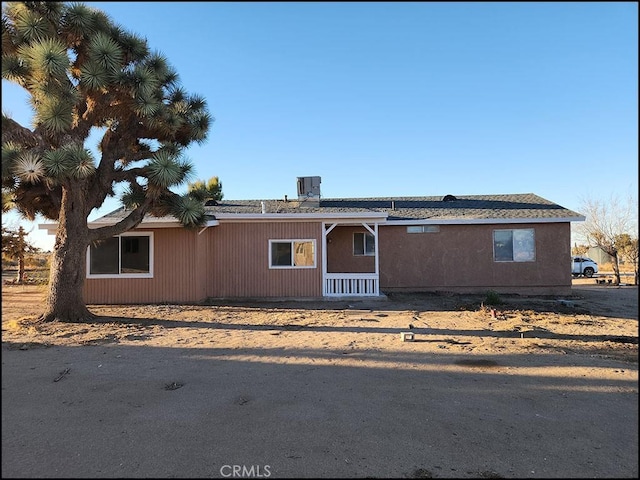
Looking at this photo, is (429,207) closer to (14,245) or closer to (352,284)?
(352,284)

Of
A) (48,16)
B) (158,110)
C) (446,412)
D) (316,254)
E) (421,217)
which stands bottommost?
(446,412)

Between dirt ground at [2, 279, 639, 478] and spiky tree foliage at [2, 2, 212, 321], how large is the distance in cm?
259

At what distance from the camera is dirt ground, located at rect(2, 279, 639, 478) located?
9.73 ft

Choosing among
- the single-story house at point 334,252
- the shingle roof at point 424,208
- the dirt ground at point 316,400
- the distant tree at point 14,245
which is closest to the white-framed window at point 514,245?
the single-story house at point 334,252

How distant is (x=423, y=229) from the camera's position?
15.3 m

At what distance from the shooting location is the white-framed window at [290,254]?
13633mm

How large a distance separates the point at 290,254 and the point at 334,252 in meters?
2.83

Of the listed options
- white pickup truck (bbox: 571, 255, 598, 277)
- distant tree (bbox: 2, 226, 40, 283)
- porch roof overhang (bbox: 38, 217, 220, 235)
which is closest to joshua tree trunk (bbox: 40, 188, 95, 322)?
porch roof overhang (bbox: 38, 217, 220, 235)

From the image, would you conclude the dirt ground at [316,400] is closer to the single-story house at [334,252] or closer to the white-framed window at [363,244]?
the single-story house at [334,252]

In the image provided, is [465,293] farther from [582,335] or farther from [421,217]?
[582,335]

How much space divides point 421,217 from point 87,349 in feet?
39.5

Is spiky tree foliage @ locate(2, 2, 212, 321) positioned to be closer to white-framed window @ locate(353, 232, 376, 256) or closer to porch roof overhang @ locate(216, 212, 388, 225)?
porch roof overhang @ locate(216, 212, 388, 225)

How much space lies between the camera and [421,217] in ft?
51.1

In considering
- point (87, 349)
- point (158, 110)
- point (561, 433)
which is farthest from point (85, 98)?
point (561, 433)
